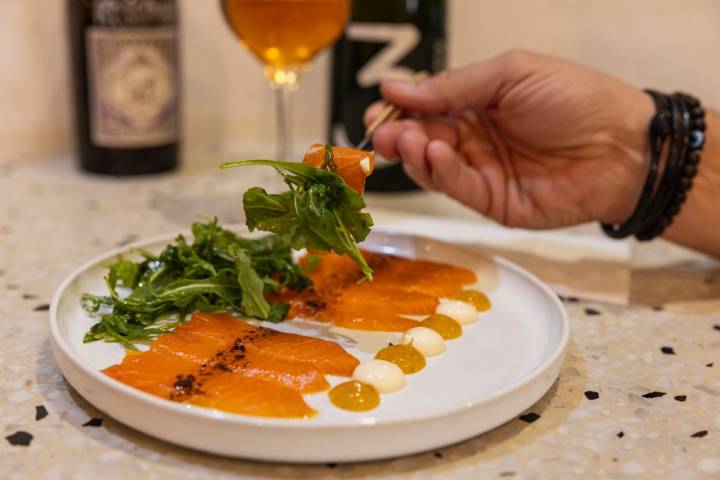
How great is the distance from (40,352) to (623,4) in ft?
3.47

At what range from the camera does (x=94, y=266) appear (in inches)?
32.6

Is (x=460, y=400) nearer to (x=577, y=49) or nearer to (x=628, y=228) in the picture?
(x=628, y=228)

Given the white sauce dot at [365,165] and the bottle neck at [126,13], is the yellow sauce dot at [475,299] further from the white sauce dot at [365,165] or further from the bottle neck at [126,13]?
the bottle neck at [126,13]

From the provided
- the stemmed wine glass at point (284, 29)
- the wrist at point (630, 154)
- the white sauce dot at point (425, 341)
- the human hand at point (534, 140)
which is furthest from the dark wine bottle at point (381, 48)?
the white sauce dot at point (425, 341)

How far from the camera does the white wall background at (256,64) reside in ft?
4.40

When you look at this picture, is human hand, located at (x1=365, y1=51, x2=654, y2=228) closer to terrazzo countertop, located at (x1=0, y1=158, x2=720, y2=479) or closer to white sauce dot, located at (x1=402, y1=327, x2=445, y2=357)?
terrazzo countertop, located at (x1=0, y1=158, x2=720, y2=479)

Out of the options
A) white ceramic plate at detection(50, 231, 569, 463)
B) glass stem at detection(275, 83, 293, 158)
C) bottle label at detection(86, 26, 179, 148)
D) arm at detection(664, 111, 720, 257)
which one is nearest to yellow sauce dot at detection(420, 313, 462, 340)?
white ceramic plate at detection(50, 231, 569, 463)

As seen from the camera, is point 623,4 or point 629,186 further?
point 623,4

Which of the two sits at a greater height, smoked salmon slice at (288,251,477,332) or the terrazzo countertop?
smoked salmon slice at (288,251,477,332)

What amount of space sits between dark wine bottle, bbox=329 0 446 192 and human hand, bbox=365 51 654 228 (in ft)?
0.78

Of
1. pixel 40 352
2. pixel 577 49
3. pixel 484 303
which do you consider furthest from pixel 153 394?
pixel 577 49

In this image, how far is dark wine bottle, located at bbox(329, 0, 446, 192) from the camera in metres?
1.27

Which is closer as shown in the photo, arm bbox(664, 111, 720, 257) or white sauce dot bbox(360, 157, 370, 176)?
white sauce dot bbox(360, 157, 370, 176)

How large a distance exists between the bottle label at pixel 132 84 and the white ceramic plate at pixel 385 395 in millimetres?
551
